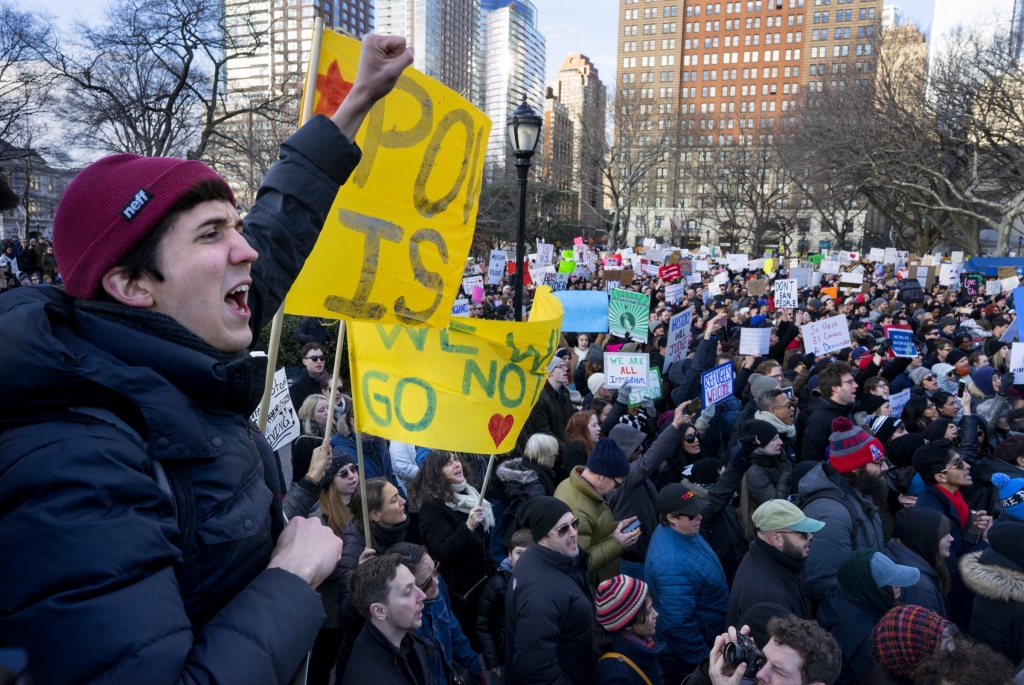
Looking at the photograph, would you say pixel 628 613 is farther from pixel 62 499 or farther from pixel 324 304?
pixel 62 499

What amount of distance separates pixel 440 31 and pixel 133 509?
115 metres

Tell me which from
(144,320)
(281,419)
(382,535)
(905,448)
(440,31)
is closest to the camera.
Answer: (144,320)

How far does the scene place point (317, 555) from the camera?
1259 millimetres

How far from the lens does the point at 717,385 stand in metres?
7.03

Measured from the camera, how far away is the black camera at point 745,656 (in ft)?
9.24

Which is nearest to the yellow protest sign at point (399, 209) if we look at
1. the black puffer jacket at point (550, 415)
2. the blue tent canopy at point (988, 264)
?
the black puffer jacket at point (550, 415)

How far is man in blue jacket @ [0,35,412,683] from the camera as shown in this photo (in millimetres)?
972

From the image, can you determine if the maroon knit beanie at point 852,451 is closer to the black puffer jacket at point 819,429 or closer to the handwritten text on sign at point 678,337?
the black puffer jacket at point 819,429

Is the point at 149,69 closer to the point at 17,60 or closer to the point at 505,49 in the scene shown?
the point at 17,60

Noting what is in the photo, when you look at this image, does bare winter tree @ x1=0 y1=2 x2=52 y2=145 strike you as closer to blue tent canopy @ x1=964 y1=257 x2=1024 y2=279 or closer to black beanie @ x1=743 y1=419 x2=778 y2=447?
black beanie @ x1=743 y1=419 x2=778 y2=447

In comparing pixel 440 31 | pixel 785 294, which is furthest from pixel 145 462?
pixel 440 31

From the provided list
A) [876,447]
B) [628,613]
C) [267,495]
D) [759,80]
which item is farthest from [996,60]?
[759,80]

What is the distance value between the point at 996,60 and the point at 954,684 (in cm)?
3181

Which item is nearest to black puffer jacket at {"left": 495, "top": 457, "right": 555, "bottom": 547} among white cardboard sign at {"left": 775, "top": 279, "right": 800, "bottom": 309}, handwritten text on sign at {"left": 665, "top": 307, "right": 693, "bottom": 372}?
handwritten text on sign at {"left": 665, "top": 307, "right": 693, "bottom": 372}
